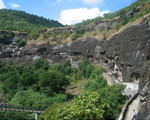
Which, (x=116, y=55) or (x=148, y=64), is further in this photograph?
(x=116, y=55)

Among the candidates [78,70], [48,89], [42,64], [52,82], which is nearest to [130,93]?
[48,89]

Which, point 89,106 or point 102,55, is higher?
point 102,55

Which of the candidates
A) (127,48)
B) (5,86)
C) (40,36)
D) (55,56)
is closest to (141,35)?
(127,48)

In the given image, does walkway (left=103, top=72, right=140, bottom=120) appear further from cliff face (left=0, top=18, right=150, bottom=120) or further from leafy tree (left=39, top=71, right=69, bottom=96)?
leafy tree (left=39, top=71, right=69, bottom=96)

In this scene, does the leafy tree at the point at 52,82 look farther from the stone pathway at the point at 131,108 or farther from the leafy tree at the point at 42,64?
the leafy tree at the point at 42,64

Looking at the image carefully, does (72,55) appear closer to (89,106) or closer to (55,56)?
(55,56)

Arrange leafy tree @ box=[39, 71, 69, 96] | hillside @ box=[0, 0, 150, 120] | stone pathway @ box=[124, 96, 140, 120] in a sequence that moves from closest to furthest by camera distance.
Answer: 1. hillside @ box=[0, 0, 150, 120]
2. stone pathway @ box=[124, 96, 140, 120]
3. leafy tree @ box=[39, 71, 69, 96]

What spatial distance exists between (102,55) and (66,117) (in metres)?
30.9

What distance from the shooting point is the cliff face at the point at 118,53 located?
13.7 meters

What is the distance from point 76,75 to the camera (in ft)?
140

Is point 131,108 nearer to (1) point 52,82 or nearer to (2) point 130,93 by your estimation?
(2) point 130,93

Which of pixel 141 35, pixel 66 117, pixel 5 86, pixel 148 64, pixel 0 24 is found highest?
pixel 0 24

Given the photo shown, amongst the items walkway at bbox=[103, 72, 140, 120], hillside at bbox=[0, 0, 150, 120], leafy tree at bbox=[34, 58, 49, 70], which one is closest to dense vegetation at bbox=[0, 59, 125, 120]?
hillside at bbox=[0, 0, 150, 120]

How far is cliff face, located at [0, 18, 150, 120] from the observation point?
13.7 m
